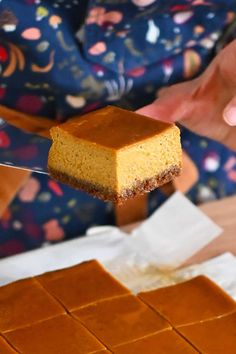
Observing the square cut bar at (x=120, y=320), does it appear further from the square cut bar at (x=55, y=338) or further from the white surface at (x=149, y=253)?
the white surface at (x=149, y=253)

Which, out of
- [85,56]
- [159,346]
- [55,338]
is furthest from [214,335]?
[85,56]

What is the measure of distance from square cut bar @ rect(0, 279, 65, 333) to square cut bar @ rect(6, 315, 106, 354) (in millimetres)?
16

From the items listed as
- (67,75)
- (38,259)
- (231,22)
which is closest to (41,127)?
(67,75)

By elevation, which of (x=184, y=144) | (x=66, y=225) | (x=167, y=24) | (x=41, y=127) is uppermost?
(x=167, y=24)

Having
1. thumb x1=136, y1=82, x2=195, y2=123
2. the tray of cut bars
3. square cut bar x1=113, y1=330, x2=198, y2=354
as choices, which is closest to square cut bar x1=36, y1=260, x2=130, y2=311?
the tray of cut bars

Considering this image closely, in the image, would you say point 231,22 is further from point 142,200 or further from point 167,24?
point 142,200

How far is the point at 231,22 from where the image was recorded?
1.48 meters

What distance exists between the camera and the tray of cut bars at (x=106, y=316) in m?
1.19

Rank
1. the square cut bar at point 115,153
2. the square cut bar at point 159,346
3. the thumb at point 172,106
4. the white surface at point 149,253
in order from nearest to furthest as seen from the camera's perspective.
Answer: the square cut bar at point 115,153, the square cut bar at point 159,346, the thumb at point 172,106, the white surface at point 149,253

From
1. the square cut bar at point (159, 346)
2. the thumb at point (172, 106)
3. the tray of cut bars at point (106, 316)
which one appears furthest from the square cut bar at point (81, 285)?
the thumb at point (172, 106)

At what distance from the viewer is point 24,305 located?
1.28 m

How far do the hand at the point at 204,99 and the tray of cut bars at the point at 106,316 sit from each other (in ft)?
0.75

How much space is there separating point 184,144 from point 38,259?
32 cm

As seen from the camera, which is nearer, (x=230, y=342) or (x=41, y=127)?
(x=230, y=342)
